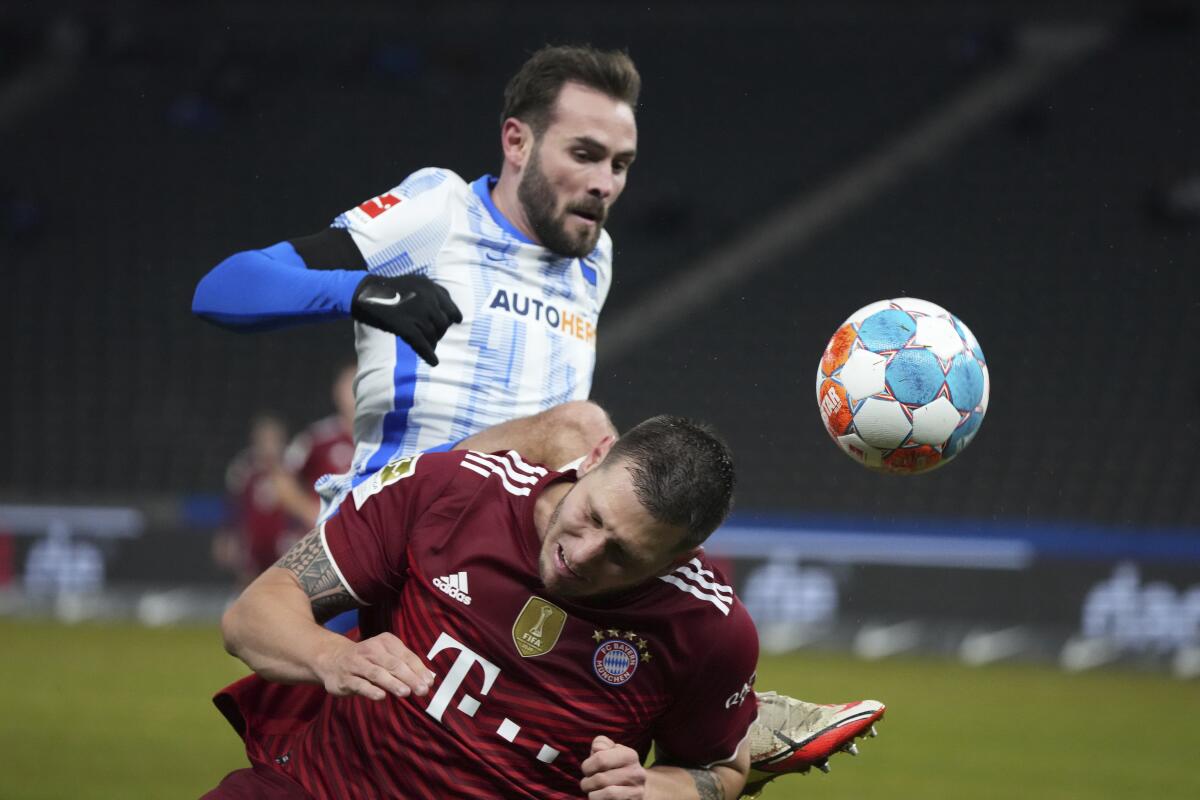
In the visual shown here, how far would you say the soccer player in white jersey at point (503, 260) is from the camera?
14.8 feet

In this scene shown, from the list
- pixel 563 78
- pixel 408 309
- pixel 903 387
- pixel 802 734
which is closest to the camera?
pixel 408 309

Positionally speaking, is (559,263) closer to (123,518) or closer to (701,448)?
(701,448)

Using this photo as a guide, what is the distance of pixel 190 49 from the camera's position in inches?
780

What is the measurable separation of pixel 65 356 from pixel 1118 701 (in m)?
11.4

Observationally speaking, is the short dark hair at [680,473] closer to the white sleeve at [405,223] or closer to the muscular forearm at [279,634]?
the muscular forearm at [279,634]

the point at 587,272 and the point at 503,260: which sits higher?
the point at 587,272

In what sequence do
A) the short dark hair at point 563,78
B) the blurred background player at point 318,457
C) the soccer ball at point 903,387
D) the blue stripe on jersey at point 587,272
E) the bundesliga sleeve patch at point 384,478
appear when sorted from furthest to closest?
the blurred background player at point 318,457 → the blue stripe on jersey at point 587,272 → the short dark hair at point 563,78 → the soccer ball at point 903,387 → the bundesliga sleeve patch at point 384,478

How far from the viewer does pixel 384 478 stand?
3.86 m

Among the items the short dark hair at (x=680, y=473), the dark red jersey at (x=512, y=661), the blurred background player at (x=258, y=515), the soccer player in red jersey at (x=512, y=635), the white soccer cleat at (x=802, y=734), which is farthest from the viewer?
the blurred background player at (x=258, y=515)

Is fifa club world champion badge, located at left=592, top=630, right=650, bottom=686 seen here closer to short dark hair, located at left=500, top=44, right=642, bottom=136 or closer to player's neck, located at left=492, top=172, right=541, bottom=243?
player's neck, located at left=492, top=172, right=541, bottom=243

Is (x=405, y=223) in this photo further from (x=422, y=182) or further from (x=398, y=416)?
(x=398, y=416)

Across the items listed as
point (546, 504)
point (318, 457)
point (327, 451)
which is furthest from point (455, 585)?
point (318, 457)

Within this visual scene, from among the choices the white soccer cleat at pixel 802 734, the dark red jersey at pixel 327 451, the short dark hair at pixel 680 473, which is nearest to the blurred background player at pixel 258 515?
the dark red jersey at pixel 327 451

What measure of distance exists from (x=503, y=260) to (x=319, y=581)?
4.20 ft
